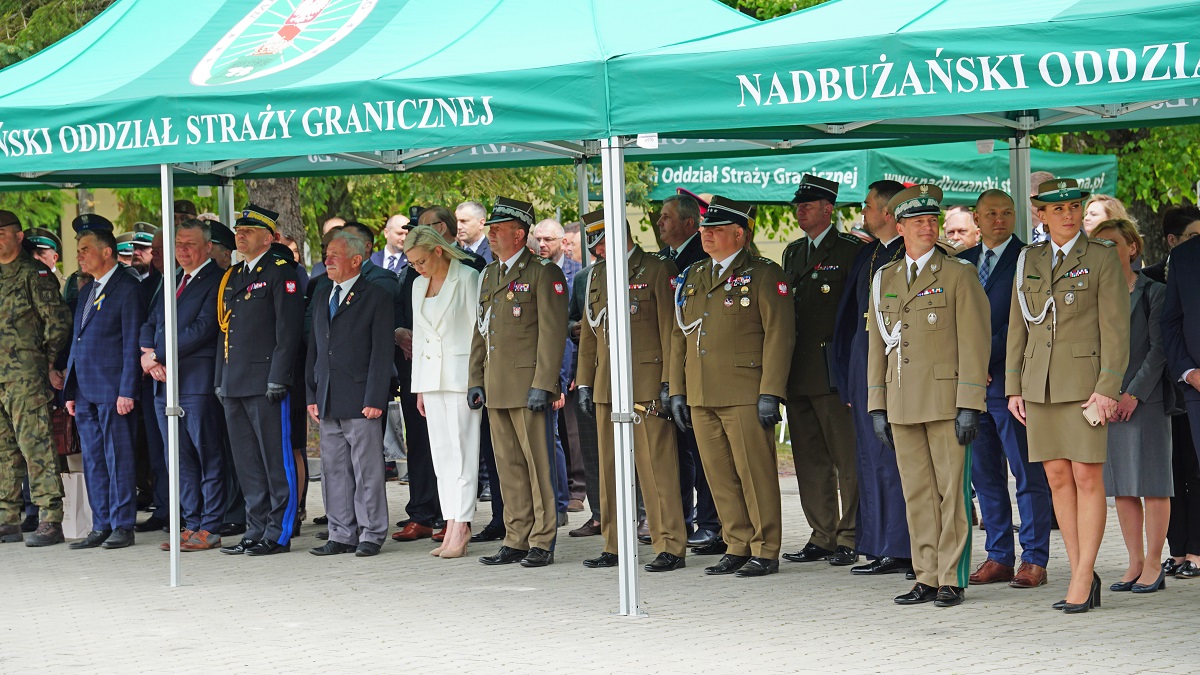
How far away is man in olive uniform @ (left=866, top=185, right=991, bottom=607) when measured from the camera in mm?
7203

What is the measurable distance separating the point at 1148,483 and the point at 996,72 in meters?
2.52

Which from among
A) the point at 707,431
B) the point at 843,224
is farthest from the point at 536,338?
the point at 843,224

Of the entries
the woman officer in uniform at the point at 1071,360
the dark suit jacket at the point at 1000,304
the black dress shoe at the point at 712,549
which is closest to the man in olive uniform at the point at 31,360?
the black dress shoe at the point at 712,549

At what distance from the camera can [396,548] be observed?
33.0 ft

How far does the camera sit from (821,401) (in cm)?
878

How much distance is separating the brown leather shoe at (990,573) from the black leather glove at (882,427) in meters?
0.96

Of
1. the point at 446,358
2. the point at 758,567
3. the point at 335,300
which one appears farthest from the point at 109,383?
the point at 758,567

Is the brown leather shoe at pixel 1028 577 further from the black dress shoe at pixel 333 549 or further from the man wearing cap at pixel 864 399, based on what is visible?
the black dress shoe at pixel 333 549

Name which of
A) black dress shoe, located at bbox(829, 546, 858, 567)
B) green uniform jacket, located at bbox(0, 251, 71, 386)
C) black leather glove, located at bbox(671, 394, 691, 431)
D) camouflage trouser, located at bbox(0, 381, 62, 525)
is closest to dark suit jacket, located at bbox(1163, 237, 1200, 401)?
black dress shoe, located at bbox(829, 546, 858, 567)

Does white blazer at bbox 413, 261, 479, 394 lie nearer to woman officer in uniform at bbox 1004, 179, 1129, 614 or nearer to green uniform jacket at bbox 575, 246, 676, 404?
green uniform jacket at bbox 575, 246, 676, 404

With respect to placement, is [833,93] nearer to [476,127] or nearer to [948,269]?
[948,269]

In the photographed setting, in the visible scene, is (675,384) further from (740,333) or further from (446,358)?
(446,358)

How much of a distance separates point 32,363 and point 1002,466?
254 inches

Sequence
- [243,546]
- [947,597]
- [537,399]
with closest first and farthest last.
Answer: [947,597], [537,399], [243,546]
